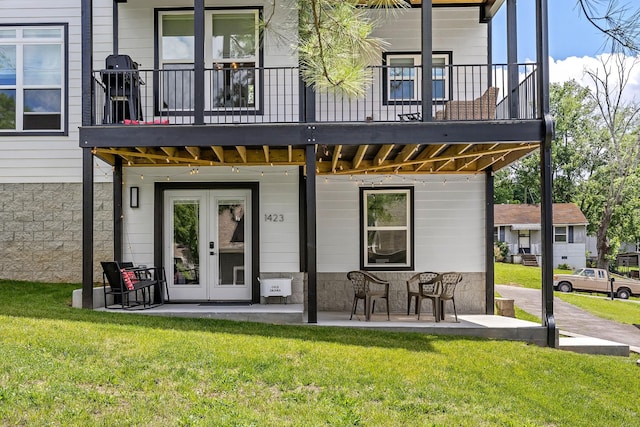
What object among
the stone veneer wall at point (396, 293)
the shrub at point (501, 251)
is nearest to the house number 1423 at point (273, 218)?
the stone veneer wall at point (396, 293)

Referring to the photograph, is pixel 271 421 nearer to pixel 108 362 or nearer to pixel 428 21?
pixel 108 362

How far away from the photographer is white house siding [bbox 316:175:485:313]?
10.1 meters

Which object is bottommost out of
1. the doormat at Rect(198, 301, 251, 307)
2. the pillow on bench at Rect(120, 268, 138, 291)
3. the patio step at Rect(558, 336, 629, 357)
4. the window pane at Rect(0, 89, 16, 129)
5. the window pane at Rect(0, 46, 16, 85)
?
the patio step at Rect(558, 336, 629, 357)

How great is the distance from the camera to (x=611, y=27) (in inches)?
148

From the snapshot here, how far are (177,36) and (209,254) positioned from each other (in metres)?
3.81

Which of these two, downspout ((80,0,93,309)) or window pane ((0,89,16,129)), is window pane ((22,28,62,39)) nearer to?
window pane ((0,89,16,129))

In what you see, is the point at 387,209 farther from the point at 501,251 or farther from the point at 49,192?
the point at 501,251

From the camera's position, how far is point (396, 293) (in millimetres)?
10102

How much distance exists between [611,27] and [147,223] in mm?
7949

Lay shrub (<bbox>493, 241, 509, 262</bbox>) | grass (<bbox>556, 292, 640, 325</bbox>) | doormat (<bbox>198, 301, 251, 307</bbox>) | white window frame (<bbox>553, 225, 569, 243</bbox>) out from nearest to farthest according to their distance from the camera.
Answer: doormat (<bbox>198, 301, 251, 307</bbox>) < grass (<bbox>556, 292, 640, 325</bbox>) < shrub (<bbox>493, 241, 509, 262</bbox>) < white window frame (<bbox>553, 225, 569, 243</bbox>)

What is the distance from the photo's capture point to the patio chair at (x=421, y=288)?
29.0ft

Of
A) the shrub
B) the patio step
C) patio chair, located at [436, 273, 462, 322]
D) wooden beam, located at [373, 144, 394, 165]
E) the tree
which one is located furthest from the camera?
the shrub

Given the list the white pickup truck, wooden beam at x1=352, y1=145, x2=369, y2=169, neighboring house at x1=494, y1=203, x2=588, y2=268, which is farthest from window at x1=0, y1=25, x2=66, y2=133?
neighboring house at x1=494, y1=203, x2=588, y2=268

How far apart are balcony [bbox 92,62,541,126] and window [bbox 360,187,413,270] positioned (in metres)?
1.46
